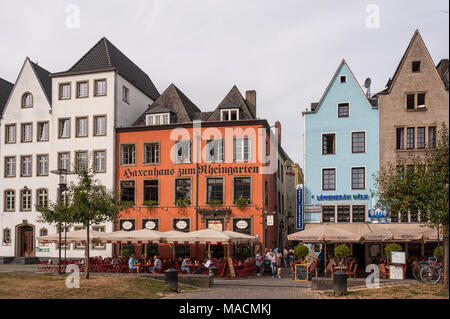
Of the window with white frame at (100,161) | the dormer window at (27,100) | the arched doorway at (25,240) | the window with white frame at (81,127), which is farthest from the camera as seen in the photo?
the dormer window at (27,100)

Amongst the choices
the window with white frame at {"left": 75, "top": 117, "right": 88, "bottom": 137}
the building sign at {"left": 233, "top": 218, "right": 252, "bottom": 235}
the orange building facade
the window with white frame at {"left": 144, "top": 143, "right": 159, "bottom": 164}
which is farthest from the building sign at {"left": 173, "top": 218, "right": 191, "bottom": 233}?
the window with white frame at {"left": 75, "top": 117, "right": 88, "bottom": 137}

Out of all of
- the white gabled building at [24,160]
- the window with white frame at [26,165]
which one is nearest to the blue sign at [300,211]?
the white gabled building at [24,160]

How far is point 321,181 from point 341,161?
1938mm

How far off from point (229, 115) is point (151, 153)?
6648mm

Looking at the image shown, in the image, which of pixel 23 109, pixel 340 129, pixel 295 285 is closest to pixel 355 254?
pixel 340 129

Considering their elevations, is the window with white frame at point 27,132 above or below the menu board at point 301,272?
above

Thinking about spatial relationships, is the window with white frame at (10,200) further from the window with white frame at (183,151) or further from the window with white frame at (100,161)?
the window with white frame at (183,151)

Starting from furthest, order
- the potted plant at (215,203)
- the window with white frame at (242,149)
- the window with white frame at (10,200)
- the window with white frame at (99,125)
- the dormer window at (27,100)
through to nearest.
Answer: the dormer window at (27,100) < the window with white frame at (10,200) < the window with white frame at (99,125) < the window with white frame at (242,149) < the potted plant at (215,203)

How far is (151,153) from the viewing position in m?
39.6

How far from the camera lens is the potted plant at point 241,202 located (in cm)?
3616

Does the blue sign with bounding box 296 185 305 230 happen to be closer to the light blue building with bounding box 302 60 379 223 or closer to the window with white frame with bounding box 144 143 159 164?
the light blue building with bounding box 302 60 379 223

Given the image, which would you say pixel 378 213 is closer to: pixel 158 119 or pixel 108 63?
pixel 158 119

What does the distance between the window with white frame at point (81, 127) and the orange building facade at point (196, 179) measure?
272 centimetres

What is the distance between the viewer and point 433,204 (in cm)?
1944
